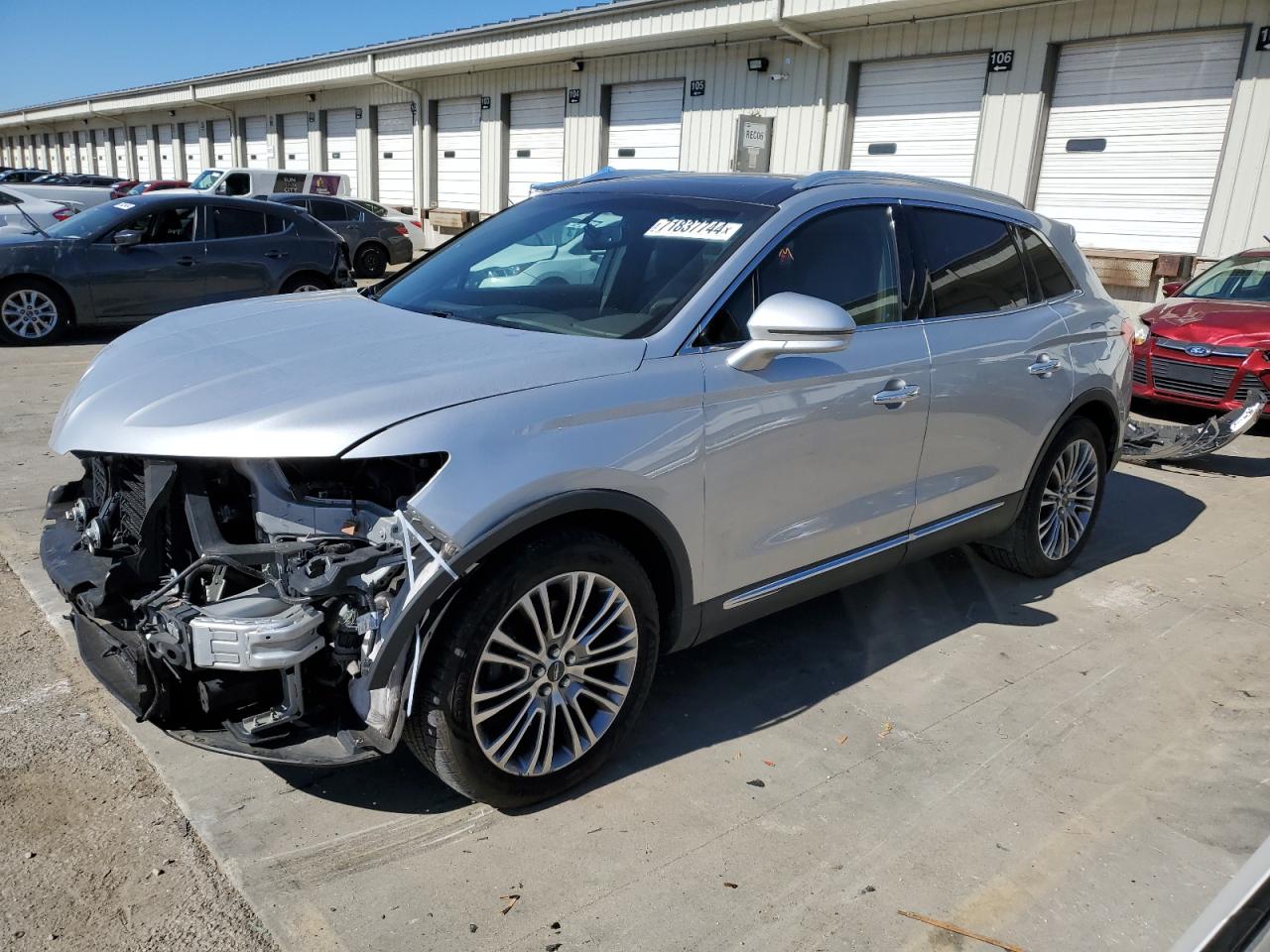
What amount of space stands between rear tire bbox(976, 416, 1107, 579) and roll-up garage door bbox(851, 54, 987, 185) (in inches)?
374

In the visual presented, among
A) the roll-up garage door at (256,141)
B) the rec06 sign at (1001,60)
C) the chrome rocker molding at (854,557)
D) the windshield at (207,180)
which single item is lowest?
the chrome rocker molding at (854,557)

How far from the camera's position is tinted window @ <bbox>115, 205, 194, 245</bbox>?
34.9 feet

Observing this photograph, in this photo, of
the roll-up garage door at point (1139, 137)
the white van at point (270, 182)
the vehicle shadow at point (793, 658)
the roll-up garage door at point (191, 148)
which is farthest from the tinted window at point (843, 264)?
the roll-up garage door at point (191, 148)

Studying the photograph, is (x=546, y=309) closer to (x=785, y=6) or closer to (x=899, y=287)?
(x=899, y=287)

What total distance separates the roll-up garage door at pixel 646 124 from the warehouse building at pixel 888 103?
1.5 inches

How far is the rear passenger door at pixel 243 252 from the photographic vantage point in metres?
11.1


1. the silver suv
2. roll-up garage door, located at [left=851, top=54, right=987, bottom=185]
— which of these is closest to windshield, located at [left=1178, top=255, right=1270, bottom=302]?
roll-up garage door, located at [left=851, top=54, right=987, bottom=185]

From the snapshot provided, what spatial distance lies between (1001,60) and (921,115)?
1.35m

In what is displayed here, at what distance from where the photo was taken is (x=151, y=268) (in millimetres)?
10570

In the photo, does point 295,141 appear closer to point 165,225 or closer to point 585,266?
point 165,225

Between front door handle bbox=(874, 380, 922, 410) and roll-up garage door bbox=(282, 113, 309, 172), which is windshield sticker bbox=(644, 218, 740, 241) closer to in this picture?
front door handle bbox=(874, 380, 922, 410)

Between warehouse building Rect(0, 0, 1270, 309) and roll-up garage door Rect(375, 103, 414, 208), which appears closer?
warehouse building Rect(0, 0, 1270, 309)

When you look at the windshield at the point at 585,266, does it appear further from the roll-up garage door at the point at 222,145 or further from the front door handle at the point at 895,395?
the roll-up garage door at the point at 222,145

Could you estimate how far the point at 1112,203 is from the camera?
1277cm
